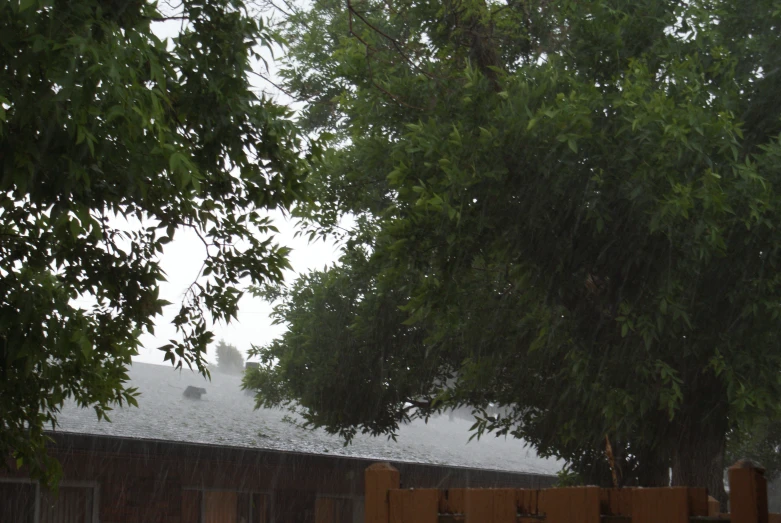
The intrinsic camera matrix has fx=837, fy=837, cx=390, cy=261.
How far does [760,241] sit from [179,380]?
735 inches

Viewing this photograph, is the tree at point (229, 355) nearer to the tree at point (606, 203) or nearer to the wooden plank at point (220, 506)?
the wooden plank at point (220, 506)

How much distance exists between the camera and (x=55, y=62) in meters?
5.46

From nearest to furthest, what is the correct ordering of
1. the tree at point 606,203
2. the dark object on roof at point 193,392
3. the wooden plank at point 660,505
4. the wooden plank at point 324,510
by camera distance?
the wooden plank at point 660,505 < the tree at point 606,203 < the wooden plank at point 324,510 < the dark object on roof at point 193,392

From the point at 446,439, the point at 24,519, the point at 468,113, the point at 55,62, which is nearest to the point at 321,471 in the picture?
the point at 24,519

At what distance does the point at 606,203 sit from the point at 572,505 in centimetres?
662

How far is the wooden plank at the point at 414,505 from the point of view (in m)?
3.78

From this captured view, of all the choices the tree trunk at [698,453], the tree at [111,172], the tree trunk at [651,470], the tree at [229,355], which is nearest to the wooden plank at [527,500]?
the tree at [111,172]

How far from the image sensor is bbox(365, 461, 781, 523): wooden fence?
9.59ft

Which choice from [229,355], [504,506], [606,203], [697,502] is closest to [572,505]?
[504,506]

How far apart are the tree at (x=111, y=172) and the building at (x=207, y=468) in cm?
632

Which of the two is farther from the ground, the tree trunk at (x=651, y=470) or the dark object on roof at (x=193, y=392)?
the dark object on roof at (x=193, y=392)

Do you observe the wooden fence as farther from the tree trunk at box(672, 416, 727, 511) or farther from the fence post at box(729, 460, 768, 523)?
the tree trunk at box(672, 416, 727, 511)

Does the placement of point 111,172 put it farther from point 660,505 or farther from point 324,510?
point 324,510

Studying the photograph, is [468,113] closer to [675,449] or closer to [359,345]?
[675,449]
